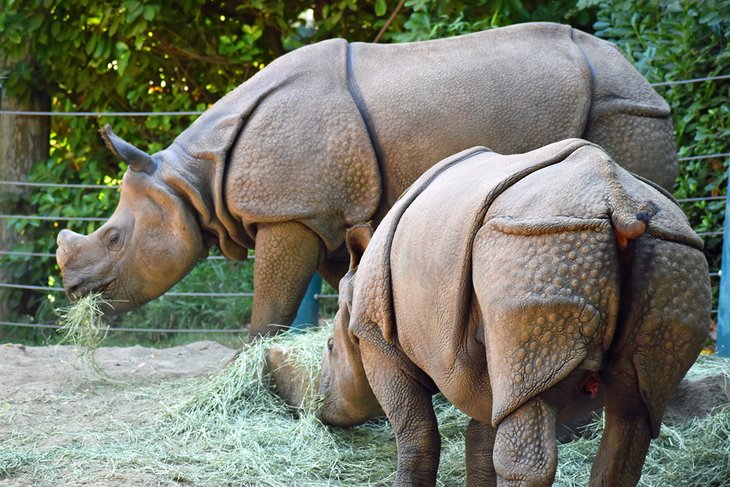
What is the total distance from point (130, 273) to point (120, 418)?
1.08m

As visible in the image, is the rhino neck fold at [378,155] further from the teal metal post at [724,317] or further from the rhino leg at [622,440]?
the rhino leg at [622,440]

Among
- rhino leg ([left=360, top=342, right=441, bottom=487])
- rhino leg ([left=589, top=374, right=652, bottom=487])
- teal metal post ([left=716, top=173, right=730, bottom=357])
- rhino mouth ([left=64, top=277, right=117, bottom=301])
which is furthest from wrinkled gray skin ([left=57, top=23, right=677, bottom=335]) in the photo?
rhino leg ([left=589, top=374, right=652, bottom=487])

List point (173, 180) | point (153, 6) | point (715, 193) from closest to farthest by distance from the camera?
point (173, 180)
point (715, 193)
point (153, 6)

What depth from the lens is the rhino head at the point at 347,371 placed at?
468 centimetres

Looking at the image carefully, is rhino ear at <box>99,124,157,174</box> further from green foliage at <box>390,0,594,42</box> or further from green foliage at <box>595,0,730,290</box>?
green foliage at <box>595,0,730,290</box>

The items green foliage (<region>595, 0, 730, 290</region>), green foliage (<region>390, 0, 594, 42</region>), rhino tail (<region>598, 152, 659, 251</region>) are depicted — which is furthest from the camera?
green foliage (<region>390, 0, 594, 42</region>)

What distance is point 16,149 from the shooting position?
33.8 feet

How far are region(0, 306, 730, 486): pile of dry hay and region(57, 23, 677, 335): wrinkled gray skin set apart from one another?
2.19 ft

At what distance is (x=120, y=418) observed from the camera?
5.85 m

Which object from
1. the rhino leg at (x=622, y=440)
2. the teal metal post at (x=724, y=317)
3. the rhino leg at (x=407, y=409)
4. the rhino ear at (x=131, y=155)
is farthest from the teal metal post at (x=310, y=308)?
the rhino leg at (x=622, y=440)

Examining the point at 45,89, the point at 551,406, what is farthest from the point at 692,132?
the point at 45,89

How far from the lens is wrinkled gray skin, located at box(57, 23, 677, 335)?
19.3 ft

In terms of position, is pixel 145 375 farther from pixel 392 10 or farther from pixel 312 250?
pixel 392 10

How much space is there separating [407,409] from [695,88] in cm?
414
